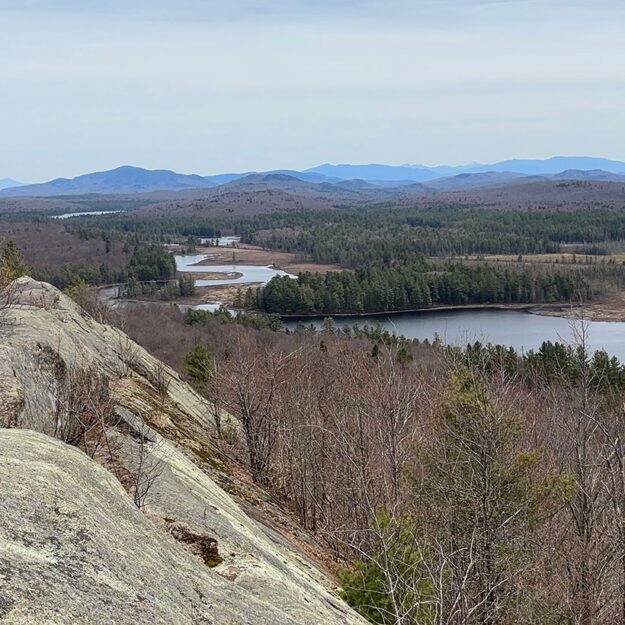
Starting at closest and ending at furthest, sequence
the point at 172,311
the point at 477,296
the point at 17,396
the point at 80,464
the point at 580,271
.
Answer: the point at 80,464, the point at 17,396, the point at 172,311, the point at 477,296, the point at 580,271

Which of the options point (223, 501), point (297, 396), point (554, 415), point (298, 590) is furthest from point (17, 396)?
point (554, 415)

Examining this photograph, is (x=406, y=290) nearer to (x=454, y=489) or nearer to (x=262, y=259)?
(x=262, y=259)

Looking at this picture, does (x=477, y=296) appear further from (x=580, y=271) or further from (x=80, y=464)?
(x=80, y=464)

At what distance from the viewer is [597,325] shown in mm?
76125

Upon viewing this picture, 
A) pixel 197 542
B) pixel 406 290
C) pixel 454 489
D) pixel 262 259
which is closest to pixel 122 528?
pixel 197 542

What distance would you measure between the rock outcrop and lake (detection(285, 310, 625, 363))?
167 feet

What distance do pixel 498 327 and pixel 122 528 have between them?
252 ft

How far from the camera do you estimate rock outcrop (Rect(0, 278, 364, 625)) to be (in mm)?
4035

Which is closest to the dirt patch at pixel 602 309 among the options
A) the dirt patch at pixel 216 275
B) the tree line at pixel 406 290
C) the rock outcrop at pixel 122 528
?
the tree line at pixel 406 290

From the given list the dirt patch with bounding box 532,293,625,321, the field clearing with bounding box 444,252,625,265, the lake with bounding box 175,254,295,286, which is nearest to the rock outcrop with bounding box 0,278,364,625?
the dirt patch with bounding box 532,293,625,321

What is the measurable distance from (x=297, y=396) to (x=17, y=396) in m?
12.7

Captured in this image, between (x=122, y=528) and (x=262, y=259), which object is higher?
(x=122, y=528)

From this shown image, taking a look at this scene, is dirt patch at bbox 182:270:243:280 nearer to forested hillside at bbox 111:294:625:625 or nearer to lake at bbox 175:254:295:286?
lake at bbox 175:254:295:286

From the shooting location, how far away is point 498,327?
257 ft
